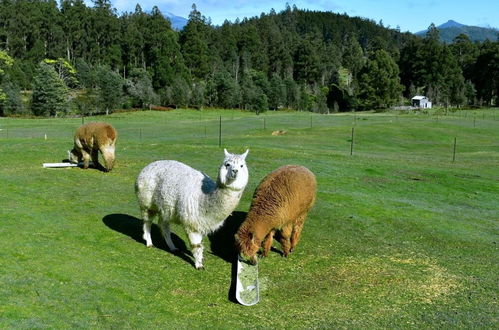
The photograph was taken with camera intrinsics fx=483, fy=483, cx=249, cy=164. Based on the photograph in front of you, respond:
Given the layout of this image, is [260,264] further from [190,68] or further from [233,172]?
[190,68]

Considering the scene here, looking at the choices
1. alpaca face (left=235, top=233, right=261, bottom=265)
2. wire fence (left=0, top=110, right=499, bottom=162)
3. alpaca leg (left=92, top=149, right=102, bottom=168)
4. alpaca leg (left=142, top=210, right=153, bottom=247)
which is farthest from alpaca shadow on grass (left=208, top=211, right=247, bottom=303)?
wire fence (left=0, top=110, right=499, bottom=162)

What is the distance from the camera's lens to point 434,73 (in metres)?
121

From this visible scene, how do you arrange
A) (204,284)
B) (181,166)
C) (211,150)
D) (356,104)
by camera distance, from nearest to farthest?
(204,284) < (181,166) < (211,150) < (356,104)

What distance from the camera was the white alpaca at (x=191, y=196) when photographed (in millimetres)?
9305

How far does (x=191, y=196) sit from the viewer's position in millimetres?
10016

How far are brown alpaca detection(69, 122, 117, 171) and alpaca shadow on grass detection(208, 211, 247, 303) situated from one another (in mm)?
7173

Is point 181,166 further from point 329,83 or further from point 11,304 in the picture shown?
point 329,83

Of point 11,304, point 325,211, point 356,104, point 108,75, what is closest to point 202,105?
point 108,75

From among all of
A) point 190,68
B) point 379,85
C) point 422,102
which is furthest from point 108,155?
point 190,68

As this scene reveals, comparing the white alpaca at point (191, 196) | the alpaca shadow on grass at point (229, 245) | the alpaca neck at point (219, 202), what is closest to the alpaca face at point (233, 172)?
the white alpaca at point (191, 196)

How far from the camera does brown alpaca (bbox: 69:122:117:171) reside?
60.5 feet

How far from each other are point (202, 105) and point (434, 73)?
208ft

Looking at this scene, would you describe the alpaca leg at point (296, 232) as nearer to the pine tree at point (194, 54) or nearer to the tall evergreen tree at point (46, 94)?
the tall evergreen tree at point (46, 94)

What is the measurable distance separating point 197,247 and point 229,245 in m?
1.85
